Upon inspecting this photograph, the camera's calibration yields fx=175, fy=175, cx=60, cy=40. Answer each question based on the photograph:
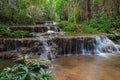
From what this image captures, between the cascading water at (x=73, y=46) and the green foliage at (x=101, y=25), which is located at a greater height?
the green foliage at (x=101, y=25)

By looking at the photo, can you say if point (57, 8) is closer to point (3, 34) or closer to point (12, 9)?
point (12, 9)

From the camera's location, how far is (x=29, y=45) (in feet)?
30.7

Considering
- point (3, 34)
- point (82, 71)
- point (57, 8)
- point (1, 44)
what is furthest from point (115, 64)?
point (57, 8)

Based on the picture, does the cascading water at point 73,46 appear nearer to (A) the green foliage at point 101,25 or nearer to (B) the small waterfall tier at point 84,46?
(B) the small waterfall tier at point 84,46

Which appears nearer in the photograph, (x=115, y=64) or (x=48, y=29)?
(x=115, y=64)

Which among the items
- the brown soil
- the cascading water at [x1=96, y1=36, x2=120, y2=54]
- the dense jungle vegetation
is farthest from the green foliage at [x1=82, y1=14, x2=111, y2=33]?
the brown soil

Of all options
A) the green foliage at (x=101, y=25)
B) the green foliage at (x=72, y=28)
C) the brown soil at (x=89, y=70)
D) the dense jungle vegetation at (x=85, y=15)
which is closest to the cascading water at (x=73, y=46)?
the brown soil at (x=89, y=70)

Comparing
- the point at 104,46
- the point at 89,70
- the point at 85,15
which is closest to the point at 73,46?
the point at 104,46

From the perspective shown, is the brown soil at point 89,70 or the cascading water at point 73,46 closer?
the brown soil at point 89,70

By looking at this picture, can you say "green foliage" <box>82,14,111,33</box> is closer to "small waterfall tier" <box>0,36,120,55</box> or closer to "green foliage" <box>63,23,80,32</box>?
"green foliage" <box>63,23,80,32</box>

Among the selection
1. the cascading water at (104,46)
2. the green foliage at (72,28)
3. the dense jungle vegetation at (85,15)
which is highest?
the dense jungle vegetation at (85,15)

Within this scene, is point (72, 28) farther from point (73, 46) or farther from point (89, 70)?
point (89, 70)

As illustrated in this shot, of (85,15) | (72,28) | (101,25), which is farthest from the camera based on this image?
(85,15)

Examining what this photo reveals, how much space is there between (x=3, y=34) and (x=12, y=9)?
18.6 feet
